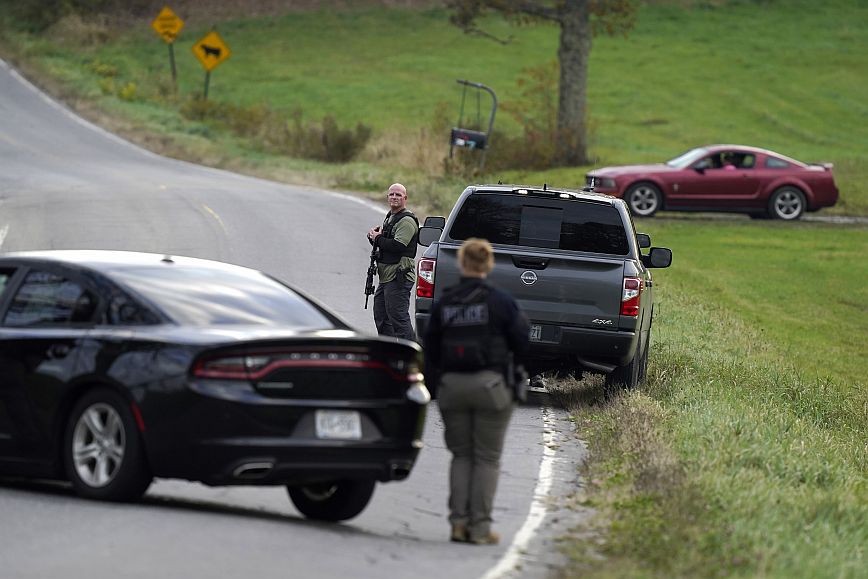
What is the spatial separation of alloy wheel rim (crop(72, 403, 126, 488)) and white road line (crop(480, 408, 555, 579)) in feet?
6.91

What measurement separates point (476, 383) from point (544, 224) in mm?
5848

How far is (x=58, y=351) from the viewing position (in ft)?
32.0

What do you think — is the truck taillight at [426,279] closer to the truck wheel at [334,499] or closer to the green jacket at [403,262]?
the green jacket at [403,262]

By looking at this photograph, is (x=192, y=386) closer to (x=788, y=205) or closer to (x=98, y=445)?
(x=98, y=445)

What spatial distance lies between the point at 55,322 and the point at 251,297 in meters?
1.10

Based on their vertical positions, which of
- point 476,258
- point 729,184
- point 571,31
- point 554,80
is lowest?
point 476,258

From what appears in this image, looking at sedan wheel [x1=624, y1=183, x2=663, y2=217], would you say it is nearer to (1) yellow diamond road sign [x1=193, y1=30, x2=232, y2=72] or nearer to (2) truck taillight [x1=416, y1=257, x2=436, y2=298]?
(1) yellow diamond road sign [x1=193, y1=30, x2=232, y2=72]

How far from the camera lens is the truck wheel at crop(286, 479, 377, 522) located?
986cm

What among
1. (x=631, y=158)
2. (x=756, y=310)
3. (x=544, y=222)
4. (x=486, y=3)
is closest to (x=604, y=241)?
(x=544, y=222)

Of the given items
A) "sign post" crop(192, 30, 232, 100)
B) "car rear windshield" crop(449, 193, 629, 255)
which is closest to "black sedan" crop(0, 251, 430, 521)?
"car rear windshield" crop(449, 193, 629, 255)

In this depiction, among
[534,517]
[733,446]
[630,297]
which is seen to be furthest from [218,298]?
[630,297]

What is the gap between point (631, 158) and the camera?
48625 millimetres

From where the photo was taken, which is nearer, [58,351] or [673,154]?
[58,351]

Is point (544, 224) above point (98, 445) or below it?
above
